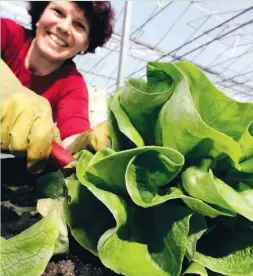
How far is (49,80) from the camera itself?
1076 millimetres

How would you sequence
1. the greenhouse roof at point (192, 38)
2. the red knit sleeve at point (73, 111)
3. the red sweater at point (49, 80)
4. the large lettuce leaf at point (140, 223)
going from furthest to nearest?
1. the greenhouse roof at point (192, 38)
2. the red sweater at point (49, 80)
3. the red knit sleeve at point (73, 111)
4. the large lettuce leaf at point (140, 223)

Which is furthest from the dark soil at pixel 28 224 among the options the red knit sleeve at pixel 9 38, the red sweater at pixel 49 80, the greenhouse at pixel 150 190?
the red knit sleeve at pixel 9 38

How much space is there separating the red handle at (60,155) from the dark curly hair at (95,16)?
0.82m

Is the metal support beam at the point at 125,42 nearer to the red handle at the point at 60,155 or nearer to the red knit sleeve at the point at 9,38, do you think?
the red knit sleeve at the point at 9,38

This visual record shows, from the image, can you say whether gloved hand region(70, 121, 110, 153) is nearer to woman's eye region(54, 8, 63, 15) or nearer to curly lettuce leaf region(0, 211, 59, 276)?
curly lettuce leaf region(0, 211, 59, 276)

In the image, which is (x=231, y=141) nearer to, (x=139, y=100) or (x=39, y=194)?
(x=139, y=100)

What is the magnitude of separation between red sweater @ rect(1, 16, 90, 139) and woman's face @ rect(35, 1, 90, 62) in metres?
0.05

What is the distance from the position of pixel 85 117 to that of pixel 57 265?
68cm

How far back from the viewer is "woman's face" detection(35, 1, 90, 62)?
1.11m

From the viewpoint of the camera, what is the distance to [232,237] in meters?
0.29

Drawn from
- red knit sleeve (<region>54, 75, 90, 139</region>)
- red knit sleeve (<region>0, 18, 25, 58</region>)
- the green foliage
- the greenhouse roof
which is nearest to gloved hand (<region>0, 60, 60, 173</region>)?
the green foliage

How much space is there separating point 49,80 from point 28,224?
2.52 ft

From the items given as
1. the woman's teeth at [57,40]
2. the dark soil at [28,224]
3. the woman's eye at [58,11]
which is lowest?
the woman's teeth at [57,40]

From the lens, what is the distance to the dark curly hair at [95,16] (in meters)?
1.17
